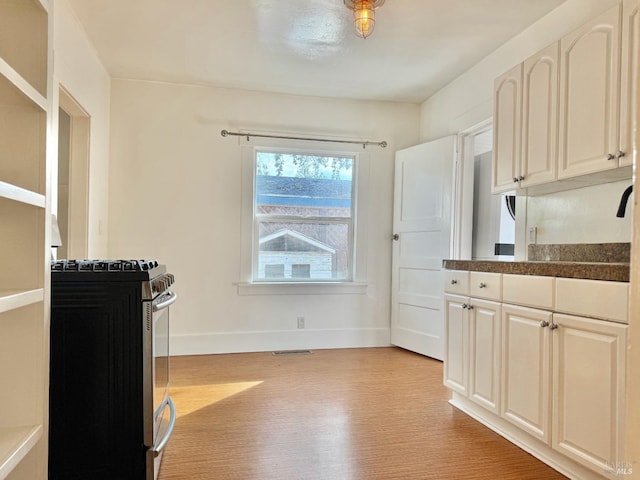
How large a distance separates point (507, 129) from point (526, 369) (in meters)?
1.43

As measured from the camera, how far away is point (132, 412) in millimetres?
1530

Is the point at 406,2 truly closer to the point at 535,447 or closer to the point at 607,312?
the point at 607,312

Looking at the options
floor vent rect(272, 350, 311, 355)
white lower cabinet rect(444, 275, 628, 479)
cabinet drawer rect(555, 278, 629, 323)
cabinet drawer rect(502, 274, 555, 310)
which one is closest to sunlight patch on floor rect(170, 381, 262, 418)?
floor vent rect(272, 350, 311, 355)

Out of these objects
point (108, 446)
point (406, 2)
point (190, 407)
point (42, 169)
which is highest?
point (406, 2)

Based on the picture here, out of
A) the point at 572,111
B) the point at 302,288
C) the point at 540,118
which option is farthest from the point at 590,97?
the point at 302,288

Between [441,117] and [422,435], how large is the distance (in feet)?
9.42

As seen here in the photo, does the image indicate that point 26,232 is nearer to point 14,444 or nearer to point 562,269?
point 14,444

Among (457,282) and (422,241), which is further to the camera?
(422,241)

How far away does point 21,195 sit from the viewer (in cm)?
107

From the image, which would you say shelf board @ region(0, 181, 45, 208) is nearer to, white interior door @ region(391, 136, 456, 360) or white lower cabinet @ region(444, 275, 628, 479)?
white lower cabinet @ region(444, 275, 628, 479)

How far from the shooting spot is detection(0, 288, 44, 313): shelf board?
1009 mm

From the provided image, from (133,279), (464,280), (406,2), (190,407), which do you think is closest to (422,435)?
(464,280)

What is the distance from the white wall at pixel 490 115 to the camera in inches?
87.7

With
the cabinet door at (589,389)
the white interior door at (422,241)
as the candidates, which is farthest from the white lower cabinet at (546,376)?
the white interior door at (422,241)
